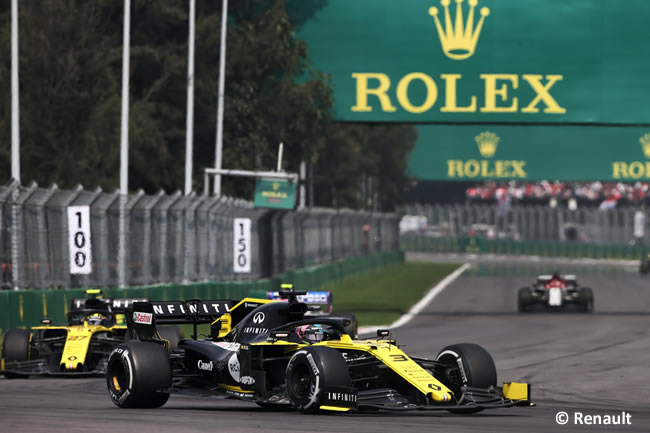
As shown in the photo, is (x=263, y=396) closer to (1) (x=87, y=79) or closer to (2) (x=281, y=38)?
(1) (x=87, y=79)

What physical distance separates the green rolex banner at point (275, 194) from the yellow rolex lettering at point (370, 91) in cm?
461

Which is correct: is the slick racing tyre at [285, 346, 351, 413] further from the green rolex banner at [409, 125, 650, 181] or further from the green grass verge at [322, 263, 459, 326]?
the green rolex banner at [409, 125, 650, 181]

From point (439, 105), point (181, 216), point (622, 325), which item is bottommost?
→ point (622, 325)

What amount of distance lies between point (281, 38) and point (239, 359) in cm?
3661

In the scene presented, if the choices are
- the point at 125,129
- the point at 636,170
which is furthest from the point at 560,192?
the point at 125,129

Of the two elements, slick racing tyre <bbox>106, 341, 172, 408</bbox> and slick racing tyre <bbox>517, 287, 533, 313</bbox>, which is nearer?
slick racing tyre <bbox>106, 341, 172, 408</bbox>

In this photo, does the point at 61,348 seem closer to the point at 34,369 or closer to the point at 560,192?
the point at 34,369

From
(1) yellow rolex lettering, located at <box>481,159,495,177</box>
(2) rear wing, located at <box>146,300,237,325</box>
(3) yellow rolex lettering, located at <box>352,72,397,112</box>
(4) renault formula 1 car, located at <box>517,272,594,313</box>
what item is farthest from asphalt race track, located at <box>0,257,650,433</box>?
(1) yellow rolex lettering, located at <box>481,159,495,177</box>

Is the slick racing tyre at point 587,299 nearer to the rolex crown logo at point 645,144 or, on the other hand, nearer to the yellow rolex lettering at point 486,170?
the rolex crown logo at point 645,144

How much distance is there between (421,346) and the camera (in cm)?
2427

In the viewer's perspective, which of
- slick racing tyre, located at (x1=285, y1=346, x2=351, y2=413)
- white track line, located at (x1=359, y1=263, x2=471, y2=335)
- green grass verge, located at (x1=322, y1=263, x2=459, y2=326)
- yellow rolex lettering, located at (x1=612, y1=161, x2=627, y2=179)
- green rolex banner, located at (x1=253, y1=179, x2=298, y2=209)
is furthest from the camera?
yellow rolex lettering, located at (x1=612, y1=161, x2=627, y2=179)

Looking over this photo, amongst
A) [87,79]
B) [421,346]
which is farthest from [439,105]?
[87,79]

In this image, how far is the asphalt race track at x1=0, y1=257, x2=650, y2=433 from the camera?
12.4 meters

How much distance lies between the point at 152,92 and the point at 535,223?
56636mm
